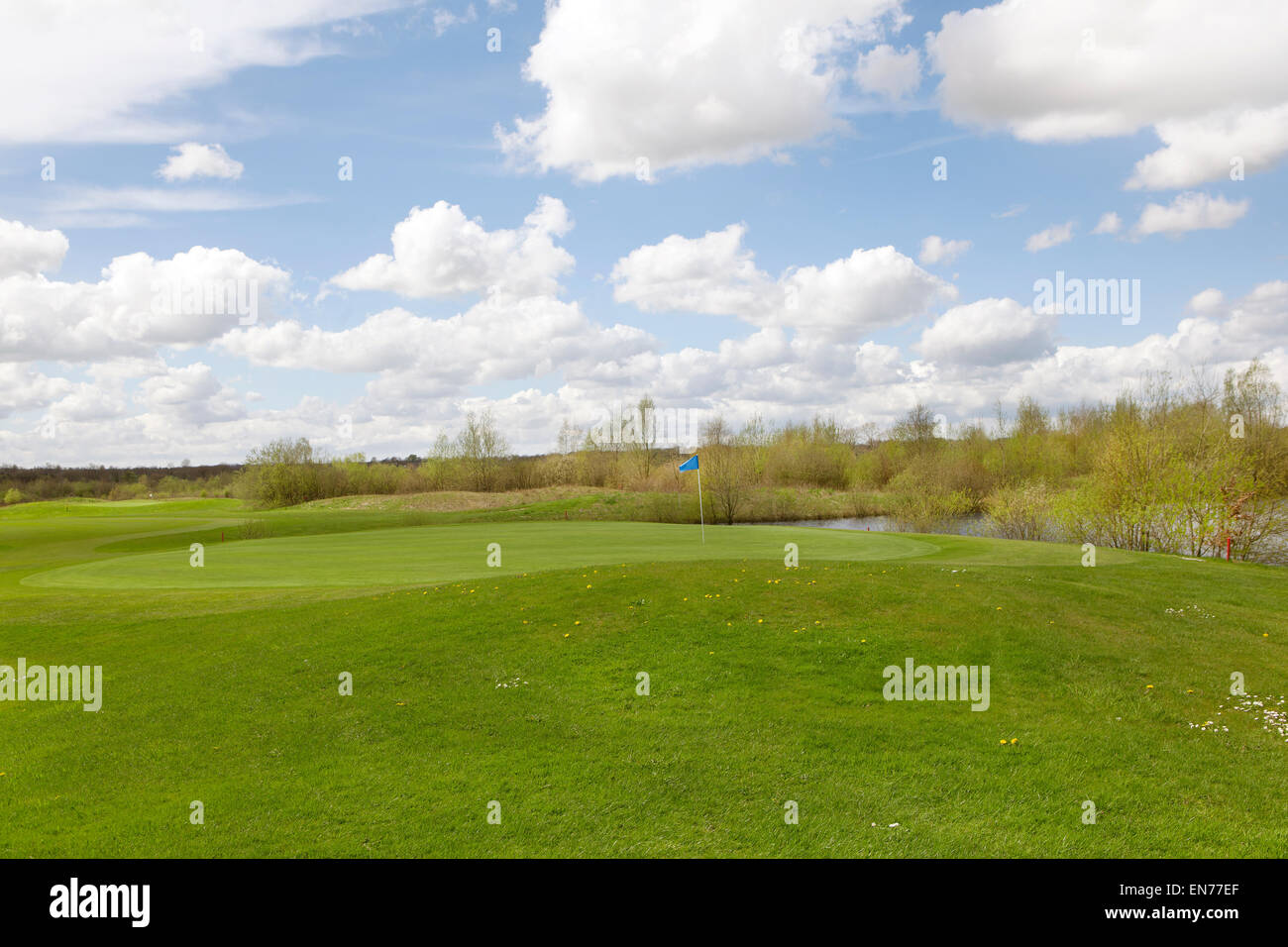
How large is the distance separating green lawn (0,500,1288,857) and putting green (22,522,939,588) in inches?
77.5

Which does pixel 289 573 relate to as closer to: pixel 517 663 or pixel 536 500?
pixel 517 663

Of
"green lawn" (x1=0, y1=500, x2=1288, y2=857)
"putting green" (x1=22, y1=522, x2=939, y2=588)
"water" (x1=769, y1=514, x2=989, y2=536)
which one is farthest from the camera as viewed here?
"water" (x1=769, y1=514, x2=989, y2=536)

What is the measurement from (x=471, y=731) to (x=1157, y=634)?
10.9 meters

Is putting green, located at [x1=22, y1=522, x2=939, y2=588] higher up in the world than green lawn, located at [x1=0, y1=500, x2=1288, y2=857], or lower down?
higher up

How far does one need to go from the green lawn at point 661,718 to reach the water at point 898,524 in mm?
22603

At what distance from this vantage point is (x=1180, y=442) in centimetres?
3158

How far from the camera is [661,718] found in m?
8.99

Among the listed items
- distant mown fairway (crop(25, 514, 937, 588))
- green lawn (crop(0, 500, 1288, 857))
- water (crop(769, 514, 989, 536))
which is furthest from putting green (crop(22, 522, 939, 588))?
water (crop(769, 514, 989, 536))

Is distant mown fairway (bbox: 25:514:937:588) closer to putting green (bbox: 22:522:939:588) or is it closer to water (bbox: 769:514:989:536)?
putting green (bbox: 22:522:939:588)

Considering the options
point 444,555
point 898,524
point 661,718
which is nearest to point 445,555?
point 444,555

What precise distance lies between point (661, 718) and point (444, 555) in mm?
15476

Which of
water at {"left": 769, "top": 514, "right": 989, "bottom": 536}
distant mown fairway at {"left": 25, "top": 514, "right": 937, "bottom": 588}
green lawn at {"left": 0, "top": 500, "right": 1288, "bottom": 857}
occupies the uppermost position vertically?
distant mown fairway at {"left": 25, "top": 514, "right": 937, "bottom": 588}

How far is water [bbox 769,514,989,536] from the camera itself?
41938 millimetres
